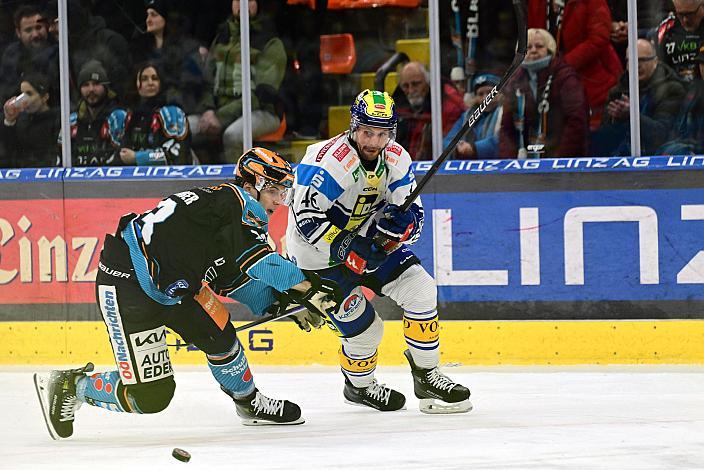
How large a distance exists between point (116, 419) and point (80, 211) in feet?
6.50

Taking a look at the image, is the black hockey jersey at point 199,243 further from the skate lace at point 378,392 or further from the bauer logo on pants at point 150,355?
the skate lace at point 378,392

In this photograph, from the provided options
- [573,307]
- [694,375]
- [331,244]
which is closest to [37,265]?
[331,244]

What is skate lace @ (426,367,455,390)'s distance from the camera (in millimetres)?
5103

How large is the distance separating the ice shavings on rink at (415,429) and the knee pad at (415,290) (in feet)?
1.50

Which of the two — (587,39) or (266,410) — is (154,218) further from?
(587,39)

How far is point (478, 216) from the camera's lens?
645cm

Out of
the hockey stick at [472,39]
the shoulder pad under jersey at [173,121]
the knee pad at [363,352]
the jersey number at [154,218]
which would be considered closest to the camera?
the jersey number at [154,218]

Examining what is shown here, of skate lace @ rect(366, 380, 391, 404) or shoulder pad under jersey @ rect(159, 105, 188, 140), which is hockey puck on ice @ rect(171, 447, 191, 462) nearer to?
skate lace @ rect(366, 380, 391, 404)

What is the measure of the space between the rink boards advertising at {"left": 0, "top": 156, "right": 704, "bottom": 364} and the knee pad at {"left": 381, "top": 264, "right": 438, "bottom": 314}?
1331mm

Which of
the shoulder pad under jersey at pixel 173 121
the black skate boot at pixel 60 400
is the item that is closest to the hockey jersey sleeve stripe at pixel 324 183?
the black skate boot at pixel 60 400

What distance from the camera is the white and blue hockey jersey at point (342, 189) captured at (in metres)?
5.03

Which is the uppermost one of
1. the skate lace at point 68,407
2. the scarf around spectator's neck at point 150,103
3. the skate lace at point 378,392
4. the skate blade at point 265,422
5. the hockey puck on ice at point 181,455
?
the scarf around spectator's neck at point 150,103

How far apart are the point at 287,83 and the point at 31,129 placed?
1530 mm

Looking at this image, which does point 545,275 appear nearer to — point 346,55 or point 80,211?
point 346,55
